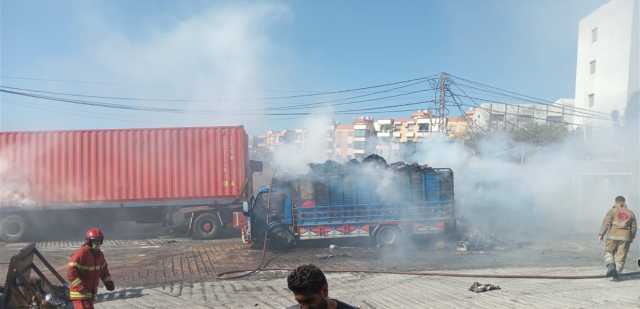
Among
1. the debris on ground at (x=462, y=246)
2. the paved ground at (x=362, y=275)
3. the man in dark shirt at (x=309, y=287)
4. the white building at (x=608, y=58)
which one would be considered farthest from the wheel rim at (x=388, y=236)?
the white building at (x=608, y=58)

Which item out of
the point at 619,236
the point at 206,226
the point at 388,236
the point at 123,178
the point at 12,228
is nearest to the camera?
the point at 619,236

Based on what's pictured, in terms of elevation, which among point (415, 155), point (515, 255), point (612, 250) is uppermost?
point (415, 155)

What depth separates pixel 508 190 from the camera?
18078 millimetres

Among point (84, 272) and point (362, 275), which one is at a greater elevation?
point (84, 272)

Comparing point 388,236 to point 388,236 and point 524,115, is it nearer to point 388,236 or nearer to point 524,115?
point 388,236

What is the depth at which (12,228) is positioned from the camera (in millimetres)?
16672

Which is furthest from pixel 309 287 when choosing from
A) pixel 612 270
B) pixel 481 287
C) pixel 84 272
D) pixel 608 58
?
pixel 608 58

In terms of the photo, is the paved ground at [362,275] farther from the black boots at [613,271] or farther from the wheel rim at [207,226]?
the wheel rim at [207,226]

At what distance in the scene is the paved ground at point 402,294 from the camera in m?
7.43

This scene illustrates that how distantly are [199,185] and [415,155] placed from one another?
801cm

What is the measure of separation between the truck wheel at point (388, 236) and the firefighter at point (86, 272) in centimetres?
921

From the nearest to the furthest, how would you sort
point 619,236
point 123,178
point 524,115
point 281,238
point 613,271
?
point 613,271 < point 619,236 < point 281,238 < point 123,178 < point 524,115

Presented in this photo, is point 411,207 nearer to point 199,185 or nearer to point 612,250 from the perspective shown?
point 612,250

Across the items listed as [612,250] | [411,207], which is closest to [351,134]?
[411,207]
